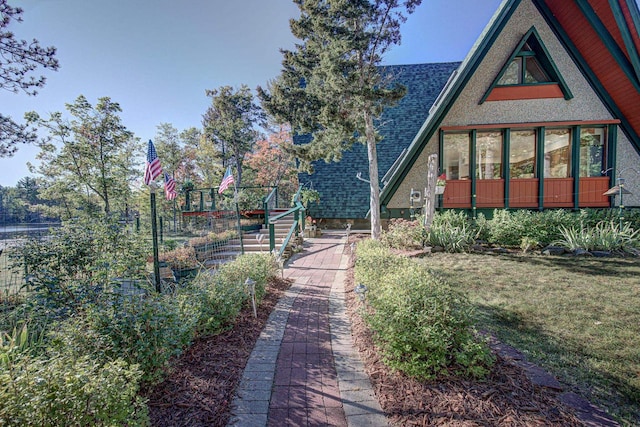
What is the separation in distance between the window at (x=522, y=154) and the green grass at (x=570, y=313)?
4411 millimetres

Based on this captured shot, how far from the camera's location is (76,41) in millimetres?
7023

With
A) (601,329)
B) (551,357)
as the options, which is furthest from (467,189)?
(551,357)

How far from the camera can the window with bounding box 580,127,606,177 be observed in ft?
32.2

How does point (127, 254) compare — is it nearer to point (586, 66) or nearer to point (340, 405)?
point (340, 405)

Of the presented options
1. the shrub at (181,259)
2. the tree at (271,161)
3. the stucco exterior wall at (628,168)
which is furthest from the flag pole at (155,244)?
the tree at (271,161)

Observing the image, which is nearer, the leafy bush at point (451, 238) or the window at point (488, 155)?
the leafy bush at point (451, 238)

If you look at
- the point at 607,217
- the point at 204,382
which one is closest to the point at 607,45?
the point at 607,217

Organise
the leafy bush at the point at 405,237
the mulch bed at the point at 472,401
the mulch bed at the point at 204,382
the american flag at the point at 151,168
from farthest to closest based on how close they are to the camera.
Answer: the leafy bush at the point at 405,237
the american flag at the point at 151,168
the mulch bed at the point at 204,382
the mulch bed at the point at 472,401

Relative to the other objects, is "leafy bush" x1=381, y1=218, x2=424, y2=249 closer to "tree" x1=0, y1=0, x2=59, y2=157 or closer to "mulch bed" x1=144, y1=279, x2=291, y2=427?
Result: "mulch bed" x1=144, y1=279, x2=291, y2=427

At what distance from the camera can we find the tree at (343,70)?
688 cm

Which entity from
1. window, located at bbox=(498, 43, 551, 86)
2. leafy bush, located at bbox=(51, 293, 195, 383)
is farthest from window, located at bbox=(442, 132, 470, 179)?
leafy bush, located at bbox=(51, 293, 195, 383)

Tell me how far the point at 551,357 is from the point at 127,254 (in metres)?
5.25

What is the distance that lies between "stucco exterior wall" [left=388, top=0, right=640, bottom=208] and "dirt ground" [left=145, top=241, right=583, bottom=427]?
9.47 metres

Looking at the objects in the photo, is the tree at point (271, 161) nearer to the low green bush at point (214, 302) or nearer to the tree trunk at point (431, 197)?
the tree trunk at point (431, 197)
